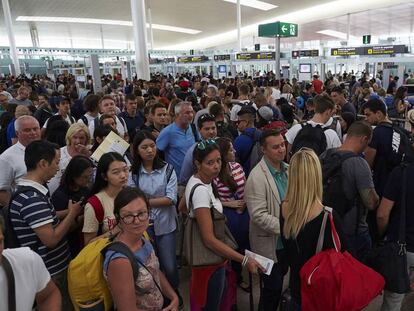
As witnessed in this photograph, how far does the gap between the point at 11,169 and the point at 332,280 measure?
2.61 m

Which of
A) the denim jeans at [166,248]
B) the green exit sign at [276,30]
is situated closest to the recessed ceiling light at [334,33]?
the green exit sign at [276,30]

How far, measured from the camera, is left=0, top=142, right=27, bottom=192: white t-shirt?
2937 mm

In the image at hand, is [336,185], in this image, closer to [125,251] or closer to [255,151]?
[255,151]

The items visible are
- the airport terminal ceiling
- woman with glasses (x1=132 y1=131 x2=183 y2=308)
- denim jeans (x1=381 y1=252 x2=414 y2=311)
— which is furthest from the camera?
the airport terminal ceiling

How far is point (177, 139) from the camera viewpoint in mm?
3816

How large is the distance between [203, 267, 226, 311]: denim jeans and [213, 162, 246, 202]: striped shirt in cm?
61

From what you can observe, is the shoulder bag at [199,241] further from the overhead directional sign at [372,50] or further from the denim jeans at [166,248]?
the overhead directional sign at [372,50]

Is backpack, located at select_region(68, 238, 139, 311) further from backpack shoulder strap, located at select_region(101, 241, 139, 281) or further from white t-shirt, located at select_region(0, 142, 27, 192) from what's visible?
white t-shirt, located at select_region(0, 142, 27, 192)

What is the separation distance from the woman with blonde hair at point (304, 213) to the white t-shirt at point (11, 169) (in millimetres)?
2244

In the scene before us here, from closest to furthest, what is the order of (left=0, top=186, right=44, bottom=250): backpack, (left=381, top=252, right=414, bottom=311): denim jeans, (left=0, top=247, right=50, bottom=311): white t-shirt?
(left=0, top=247, right=50, bottom=311): white t-shirt < (left=0, top=186, right=44, bottom=250): backpack < (left=381, top=252, right=414, bottom=311): denim jeans

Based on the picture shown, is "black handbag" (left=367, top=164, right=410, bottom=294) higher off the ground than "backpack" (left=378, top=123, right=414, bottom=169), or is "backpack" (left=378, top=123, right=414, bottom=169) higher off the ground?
"backpack" (left=378, top=123, right=414, bottom=169)

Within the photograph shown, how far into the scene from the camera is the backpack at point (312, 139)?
369cm

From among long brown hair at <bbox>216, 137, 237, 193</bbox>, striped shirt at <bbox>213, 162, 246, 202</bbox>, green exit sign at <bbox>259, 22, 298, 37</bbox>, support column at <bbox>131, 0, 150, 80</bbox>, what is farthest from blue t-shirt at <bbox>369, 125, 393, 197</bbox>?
support column at <bbox>131, 0, 150, 80</bbox>

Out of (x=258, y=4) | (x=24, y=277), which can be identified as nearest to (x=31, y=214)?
(x=24, y=277)
